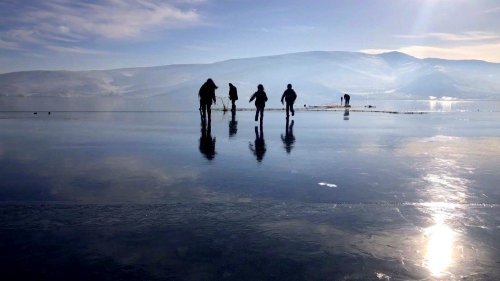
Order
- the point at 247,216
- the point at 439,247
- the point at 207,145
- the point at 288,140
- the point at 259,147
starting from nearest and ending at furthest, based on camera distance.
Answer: the point at 439,247 < the point at 247,216 < the point at 259,147 < the point at 207,145 < the point at 288,140

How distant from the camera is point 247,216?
614 centimetres

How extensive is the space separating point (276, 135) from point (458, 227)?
12.8 meters

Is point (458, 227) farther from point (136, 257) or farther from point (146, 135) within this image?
point (146, 135)

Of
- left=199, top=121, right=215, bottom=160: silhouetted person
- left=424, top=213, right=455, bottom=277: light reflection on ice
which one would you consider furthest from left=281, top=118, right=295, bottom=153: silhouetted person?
left=424, top=213, right=455, bottom=277: light reflection on ice

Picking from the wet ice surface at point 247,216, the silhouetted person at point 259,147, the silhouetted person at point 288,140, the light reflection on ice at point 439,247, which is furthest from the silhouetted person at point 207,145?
the light reflection on ice at point 439,247

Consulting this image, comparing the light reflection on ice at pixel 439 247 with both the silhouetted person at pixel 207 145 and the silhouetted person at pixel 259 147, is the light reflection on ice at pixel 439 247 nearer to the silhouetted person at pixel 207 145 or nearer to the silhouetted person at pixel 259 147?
the silhouetted person at pixel 259 147

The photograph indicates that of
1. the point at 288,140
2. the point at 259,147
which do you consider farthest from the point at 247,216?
the point at 288,140

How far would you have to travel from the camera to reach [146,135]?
17688 mm

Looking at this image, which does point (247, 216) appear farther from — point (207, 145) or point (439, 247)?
point (207, 145)

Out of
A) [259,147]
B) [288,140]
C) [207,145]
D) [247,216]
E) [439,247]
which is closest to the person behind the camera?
[439,247]

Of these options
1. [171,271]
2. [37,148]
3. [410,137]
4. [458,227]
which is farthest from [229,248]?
[410,137]

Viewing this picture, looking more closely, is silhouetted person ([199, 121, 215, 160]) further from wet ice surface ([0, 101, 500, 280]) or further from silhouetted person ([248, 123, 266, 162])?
silhouetted person ([248, 123, 266, 162])

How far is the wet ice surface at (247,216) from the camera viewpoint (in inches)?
173

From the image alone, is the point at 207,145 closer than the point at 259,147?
No
